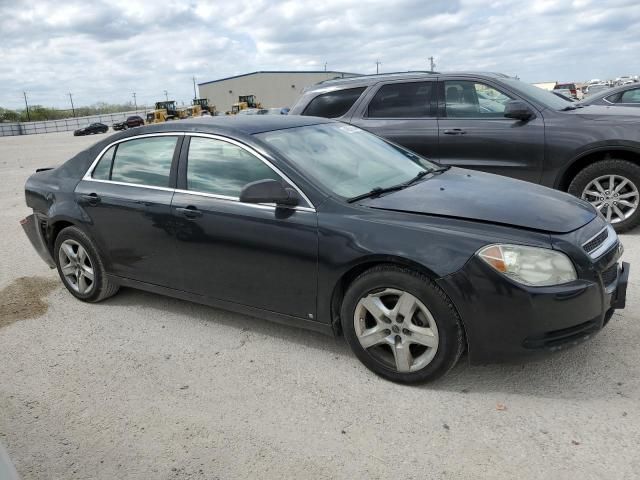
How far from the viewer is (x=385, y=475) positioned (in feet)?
8.13

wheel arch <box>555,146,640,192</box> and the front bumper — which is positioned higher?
wheel arch <box>555,146,640,192</box>

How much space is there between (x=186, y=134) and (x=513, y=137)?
3.68 metres

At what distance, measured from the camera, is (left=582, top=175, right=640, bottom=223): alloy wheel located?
18.5ft

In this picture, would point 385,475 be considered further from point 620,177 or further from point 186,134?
point 620,177

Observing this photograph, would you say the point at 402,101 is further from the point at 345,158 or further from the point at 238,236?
the point at 238,236

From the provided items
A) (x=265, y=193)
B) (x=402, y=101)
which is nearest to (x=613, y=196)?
(x=402, y=101)

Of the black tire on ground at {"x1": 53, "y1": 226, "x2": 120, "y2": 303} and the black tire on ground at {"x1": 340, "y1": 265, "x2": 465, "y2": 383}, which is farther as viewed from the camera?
the black tire on ground at {"x1": 53, "y1": 226, "x2": 120, "y2": 303}

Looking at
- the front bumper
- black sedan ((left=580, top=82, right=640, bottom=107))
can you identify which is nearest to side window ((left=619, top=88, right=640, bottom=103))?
black sedan ((left=580, top=82, right=640, bottom=107))

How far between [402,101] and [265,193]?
3932 millimetres

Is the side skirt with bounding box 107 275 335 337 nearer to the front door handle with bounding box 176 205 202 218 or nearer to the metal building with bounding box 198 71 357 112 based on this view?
the front door handle with bounding box 176 205 202 218

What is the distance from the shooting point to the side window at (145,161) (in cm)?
A: 405

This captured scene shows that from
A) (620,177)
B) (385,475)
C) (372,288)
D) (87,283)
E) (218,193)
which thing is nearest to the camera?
(385,475)

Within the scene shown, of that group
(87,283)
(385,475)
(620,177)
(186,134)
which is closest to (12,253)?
(87,283)

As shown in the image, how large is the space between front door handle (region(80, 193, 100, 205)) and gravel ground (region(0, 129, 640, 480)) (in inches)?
40.9
